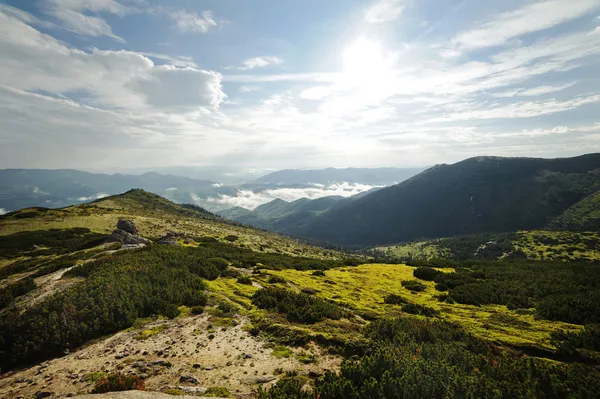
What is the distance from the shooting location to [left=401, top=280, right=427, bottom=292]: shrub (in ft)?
106

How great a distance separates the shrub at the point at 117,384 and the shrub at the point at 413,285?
29271mm

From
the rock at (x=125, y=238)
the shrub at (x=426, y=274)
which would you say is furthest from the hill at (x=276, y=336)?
the rock at (x=125, y=238)

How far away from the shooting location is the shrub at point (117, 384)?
11.1 metres

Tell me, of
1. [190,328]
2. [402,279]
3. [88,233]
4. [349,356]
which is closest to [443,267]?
[402,279]

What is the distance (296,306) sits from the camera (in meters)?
22.0

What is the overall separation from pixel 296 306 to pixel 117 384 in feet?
42.9

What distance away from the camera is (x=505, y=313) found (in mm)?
23812

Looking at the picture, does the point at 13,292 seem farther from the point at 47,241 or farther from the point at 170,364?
the point at 47,241

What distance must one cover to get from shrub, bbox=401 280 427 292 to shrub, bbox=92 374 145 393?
29.3 m

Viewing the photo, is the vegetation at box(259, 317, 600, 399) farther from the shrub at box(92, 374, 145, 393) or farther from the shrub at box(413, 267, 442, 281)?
the shrub at box(413, 267, 442, 281)

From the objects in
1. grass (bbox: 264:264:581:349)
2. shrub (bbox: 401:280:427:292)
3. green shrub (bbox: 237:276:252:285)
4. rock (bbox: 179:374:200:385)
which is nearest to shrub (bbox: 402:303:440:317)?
grass (bbox: 264:264:581:349)

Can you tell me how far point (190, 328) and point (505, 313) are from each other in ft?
85.5

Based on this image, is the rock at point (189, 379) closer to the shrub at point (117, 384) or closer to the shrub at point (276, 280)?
the shrub at point (117, 384)

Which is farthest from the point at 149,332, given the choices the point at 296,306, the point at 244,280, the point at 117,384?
the point at 244,280
